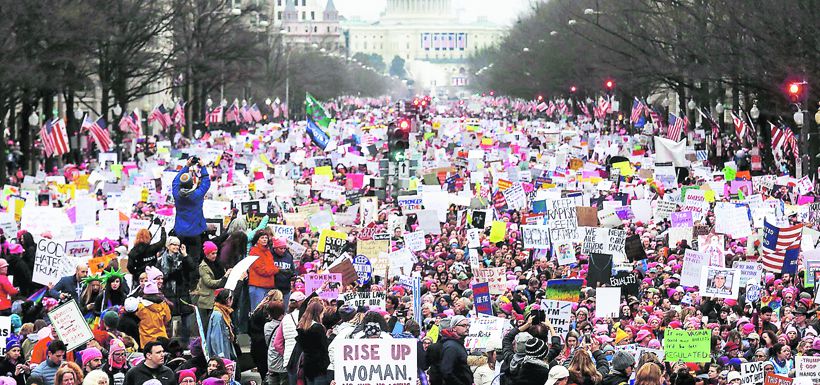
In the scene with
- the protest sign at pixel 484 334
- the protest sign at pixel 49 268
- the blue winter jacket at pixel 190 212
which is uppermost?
the blue winter jacket at pixel 190 212

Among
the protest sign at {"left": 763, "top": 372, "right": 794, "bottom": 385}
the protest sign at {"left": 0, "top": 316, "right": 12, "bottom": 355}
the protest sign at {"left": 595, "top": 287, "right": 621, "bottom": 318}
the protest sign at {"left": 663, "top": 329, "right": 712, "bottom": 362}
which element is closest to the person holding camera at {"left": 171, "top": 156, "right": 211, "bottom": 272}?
the protest sign at {"left": 595, "top": 287, "right": 621, "bottom": 318}

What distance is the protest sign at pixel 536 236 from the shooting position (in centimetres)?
2428

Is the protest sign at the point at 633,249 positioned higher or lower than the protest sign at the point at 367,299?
higher

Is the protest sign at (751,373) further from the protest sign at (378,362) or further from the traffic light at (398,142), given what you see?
the traffic light at (398,142)

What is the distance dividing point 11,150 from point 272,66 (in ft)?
182

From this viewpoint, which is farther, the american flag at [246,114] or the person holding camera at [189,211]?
the american flag at [246,114]

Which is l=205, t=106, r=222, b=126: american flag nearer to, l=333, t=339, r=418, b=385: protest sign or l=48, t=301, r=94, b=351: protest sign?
l=48, t=301, r=94, b=351: protest sign

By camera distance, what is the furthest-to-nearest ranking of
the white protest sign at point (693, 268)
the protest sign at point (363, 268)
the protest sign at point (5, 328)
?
the protest sign at point (363, 268), the white protest sign at point (693, 268), the protest sign at point (5, 328)

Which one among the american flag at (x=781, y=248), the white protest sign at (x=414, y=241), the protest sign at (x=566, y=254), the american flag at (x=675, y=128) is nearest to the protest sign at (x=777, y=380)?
the american flag at (x=781, y=248)

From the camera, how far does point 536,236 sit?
24375mm

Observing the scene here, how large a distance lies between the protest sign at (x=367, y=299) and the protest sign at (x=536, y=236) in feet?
19.3

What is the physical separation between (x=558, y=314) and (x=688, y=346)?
6.41 ft

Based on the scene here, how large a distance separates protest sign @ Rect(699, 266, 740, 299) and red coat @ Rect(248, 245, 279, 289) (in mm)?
4352

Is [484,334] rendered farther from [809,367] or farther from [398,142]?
[398,142]
